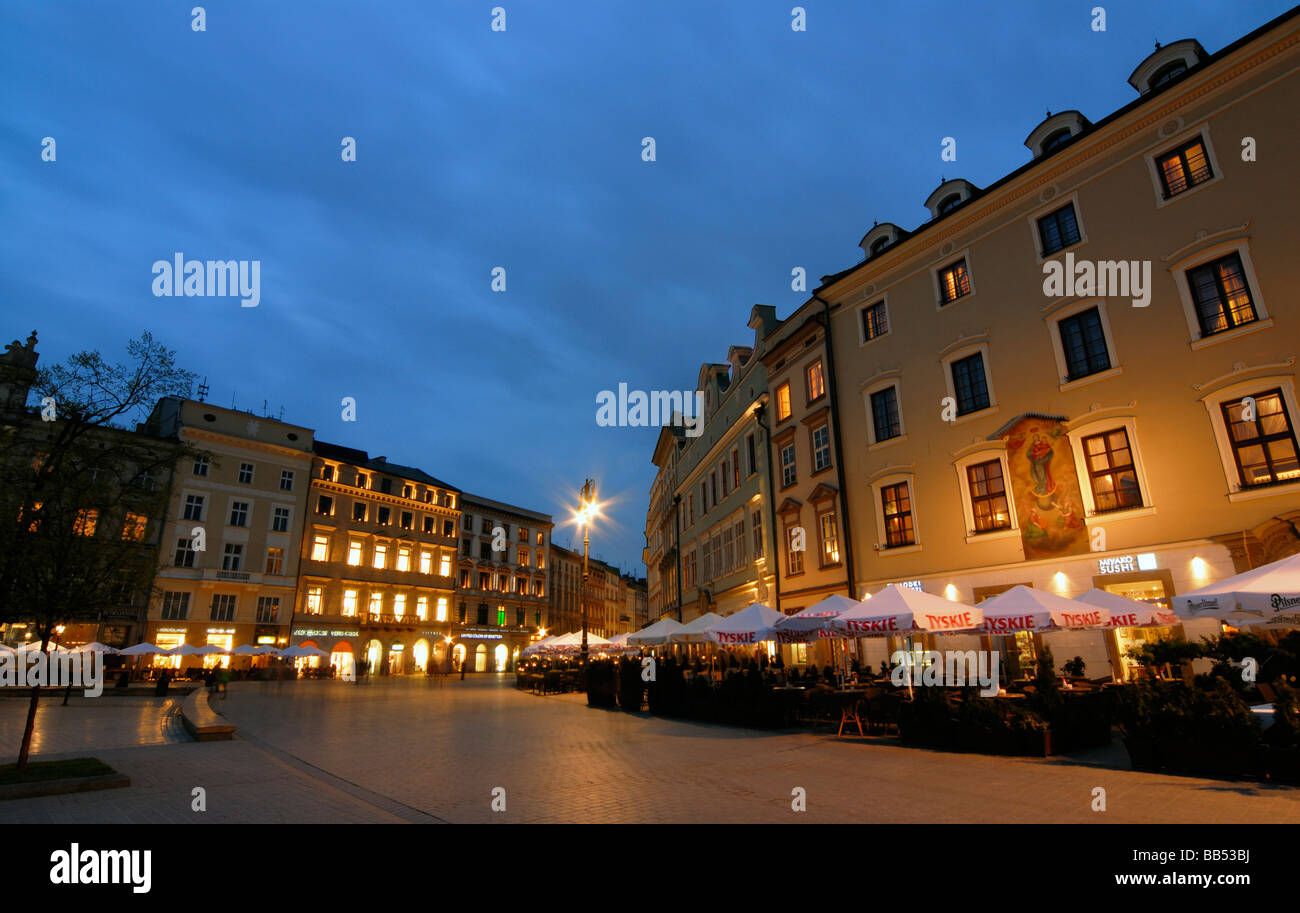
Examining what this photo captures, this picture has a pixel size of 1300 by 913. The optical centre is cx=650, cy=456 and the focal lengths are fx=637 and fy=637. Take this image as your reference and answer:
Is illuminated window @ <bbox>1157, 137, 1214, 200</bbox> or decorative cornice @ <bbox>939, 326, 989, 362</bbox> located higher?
illuminated window @ <bbox>1157, 137, 1214, 200</bbox>

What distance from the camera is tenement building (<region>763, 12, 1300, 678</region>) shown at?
14062 millimetres

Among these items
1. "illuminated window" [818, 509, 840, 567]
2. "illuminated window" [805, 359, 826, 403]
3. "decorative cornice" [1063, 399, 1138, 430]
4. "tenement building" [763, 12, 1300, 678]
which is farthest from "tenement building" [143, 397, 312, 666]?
"decorative cornice" [1063, 399, 1138, 430]

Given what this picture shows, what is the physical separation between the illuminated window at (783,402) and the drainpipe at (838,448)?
300 centimetres

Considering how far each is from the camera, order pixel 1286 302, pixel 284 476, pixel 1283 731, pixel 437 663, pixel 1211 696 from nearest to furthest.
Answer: pixel 1283 731 < pixel 1211 696 < pixel 1286 302 < pixel 284 476 < pixel 437 663

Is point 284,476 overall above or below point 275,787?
above

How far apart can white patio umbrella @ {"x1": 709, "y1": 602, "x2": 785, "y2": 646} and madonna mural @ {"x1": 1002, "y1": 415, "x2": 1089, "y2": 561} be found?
716 centimetres

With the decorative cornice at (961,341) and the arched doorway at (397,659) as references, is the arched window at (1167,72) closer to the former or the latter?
the decorative cornice at (961,341)

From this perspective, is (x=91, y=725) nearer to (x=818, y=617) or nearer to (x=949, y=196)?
(x=818, y=617)

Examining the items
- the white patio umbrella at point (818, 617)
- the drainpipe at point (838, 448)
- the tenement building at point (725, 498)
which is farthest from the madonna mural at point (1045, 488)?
the tenement building at point (725, 498)

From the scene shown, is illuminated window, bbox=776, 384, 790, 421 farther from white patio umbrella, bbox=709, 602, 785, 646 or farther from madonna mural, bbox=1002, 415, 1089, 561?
white patio umbrella, bbox=709, 602, 785, 646

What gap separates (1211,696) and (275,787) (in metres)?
13.4
